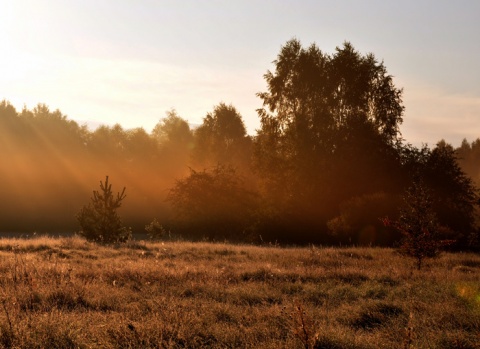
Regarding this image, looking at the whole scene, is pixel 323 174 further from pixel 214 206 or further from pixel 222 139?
pixel 222 139

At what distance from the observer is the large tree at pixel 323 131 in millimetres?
33656

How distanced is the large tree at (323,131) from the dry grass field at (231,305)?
18.1 m

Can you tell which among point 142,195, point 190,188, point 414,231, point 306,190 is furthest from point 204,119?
point 414,231

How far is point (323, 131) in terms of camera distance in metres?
34.3

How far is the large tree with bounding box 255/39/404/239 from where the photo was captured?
3366 centimetres

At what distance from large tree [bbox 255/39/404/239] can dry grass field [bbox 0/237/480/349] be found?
59.4 ft

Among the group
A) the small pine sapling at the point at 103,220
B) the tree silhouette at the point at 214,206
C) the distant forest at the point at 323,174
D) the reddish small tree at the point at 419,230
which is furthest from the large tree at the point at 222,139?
the reddish small tree at the point at 419,230

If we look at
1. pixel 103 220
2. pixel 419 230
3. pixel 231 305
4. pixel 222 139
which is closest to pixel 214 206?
pixel 103 220

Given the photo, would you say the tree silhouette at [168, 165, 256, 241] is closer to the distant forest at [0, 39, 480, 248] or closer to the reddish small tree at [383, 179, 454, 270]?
the distant forest at [0, 39, 480, 248]

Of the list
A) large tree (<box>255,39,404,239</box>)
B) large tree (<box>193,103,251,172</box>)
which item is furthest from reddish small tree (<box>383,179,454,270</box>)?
large tree (<box>193,103,251,172</box>)

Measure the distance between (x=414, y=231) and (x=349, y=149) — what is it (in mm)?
18280

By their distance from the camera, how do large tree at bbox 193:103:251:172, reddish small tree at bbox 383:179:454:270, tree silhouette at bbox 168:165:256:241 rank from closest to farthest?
reddish small tree at bbox 383:179:454:270 → tree silhouette at bbox 168:165:256:241 → large tree at bbox 193:103:251:172

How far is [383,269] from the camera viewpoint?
14.4m

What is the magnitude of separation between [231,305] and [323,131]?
2667cm
